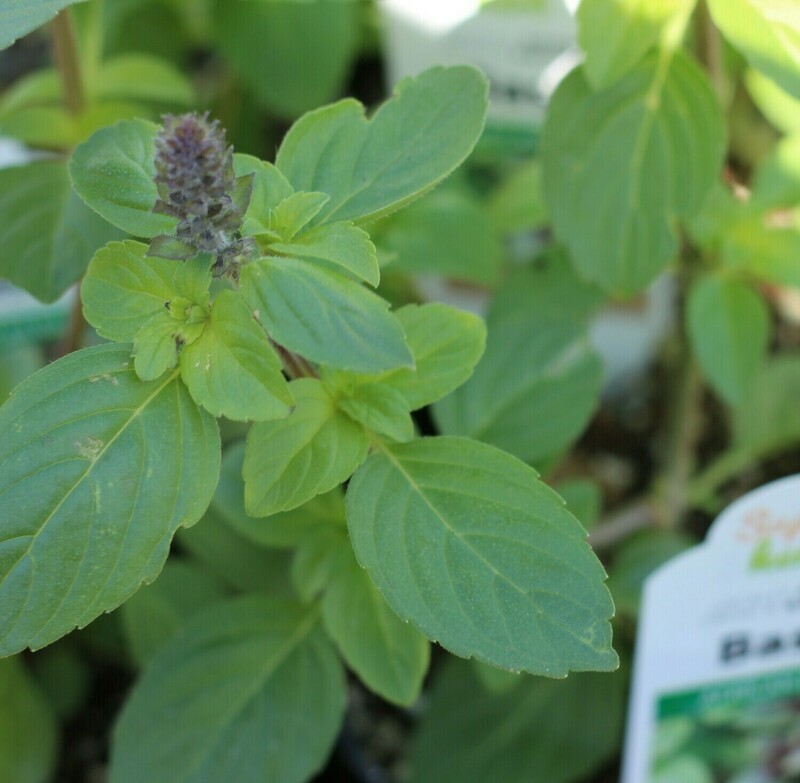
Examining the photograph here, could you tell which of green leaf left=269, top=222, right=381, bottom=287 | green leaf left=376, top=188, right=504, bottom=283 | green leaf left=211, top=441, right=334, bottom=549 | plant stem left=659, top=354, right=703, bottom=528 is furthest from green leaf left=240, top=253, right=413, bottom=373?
plant stem left=659, top=354, right=703, bottom=528

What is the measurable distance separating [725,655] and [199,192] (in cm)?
68

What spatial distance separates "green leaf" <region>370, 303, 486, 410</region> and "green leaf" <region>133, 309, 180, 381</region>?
0.62ft

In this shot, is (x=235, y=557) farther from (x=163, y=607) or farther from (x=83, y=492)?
(x=83, y=492)

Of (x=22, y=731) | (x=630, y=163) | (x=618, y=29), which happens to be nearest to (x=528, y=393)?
(x=630, y=163)

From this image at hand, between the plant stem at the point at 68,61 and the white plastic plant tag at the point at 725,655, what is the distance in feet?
2.56

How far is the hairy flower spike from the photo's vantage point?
61cm

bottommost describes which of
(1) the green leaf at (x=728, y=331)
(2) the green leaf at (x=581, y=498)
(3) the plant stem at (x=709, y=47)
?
(1) the green leaf at (x=728, y=331)

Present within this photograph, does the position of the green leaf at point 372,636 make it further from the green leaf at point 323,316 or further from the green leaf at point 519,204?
the green leaf at point 519,204

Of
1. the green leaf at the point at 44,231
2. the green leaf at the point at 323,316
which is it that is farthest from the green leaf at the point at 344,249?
the green leaf at the point at 44,231

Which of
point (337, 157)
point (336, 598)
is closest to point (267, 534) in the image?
point (336, 598)

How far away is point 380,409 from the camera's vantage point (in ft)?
2.60

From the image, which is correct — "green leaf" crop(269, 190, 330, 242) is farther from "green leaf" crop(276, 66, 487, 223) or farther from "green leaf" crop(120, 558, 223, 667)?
"green leaf" crop(120, 558, 223, 667)

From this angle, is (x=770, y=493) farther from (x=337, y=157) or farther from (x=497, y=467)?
(x=337, y=157)

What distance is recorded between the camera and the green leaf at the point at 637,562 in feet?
3.82
